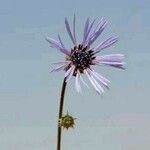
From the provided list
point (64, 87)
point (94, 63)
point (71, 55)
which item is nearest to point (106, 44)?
point (94, 63)

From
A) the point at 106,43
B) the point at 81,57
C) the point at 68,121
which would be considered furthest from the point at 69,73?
the point at 106,43

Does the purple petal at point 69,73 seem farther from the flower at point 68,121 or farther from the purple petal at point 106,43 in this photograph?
the purple petal at point 106,43

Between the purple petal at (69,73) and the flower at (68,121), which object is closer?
the purple petal at (69,73)

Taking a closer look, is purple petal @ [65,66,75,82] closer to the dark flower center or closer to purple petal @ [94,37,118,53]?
the dark flower center

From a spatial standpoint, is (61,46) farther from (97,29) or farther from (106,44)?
(106,44)

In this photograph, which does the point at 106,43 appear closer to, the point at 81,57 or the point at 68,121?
the point at 81,57

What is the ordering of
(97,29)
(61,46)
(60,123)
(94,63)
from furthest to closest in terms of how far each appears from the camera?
(94,63) < (97,29) < (61,46) < (60,123)

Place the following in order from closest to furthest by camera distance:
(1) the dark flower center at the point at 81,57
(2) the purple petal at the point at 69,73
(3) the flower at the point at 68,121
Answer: (2) the purple petal at the point at 69,73
(3) the flower at the point at 68,121
(1) the dark flower center at the point at 81,57

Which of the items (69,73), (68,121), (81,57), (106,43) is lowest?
(68,121)
